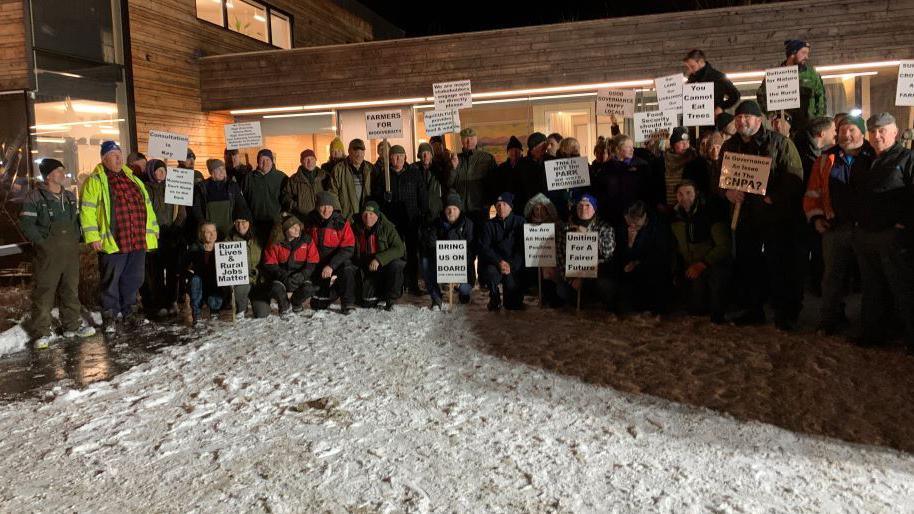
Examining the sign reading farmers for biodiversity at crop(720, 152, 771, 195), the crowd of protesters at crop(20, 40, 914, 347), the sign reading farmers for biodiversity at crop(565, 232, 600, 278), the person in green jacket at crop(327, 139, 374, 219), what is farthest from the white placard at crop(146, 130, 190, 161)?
the sign reading farmers for biodiversity at crop(720, 152, 771, 195)

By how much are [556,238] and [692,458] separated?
437 centimetres

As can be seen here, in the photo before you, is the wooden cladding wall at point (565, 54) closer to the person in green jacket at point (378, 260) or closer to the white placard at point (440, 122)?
the white placard at point (440, 122)

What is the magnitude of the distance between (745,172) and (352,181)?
5011 millimetres

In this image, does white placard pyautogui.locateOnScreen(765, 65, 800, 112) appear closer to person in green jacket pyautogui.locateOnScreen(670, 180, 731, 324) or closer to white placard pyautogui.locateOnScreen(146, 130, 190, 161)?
person in green jacket pyautogui.locateOnScreen(670, 180, 731, 324)

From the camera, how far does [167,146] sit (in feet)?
30.5

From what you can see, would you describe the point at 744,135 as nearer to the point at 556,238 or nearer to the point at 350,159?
the point at 556,238

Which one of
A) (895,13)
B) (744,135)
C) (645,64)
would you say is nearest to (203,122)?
(645,64)

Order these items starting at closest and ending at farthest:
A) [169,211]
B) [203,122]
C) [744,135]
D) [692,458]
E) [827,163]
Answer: [692,458]
[827,163]
[744,135]
[169,211]
[203,122]

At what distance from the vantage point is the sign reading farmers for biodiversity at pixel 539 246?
8109mm

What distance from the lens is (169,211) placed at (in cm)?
907

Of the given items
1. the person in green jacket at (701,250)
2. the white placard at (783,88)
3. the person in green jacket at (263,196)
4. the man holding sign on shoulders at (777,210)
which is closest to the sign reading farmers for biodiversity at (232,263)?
the person in green jacket at (263,196)

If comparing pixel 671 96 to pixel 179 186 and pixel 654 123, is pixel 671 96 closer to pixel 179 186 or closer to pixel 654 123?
pixel 654 123

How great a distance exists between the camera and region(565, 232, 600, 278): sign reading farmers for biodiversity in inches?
304

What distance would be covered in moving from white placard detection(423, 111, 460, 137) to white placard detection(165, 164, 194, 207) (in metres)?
3.10
